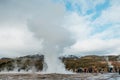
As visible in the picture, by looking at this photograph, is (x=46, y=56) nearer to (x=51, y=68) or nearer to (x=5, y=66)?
(x=51, y=68)

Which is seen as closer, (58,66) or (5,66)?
(58,66)

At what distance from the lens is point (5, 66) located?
510ft

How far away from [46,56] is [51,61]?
4588 mm

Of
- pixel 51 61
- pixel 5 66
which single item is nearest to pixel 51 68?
pixel 51 61

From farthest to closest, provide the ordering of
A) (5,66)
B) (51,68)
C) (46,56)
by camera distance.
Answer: (5,66) → (46,56) → (51,68)

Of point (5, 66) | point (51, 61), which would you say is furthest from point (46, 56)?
point (5, 66)

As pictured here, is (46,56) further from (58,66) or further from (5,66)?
(5,66)

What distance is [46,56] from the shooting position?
117m

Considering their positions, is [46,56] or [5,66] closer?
[46,56]

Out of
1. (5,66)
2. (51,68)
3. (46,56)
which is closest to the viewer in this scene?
(51,68)

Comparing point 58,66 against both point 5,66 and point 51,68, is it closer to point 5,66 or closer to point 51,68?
point 51,68

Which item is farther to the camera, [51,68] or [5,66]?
[5,66]

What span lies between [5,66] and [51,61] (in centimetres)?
5281

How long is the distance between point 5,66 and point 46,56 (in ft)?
161
